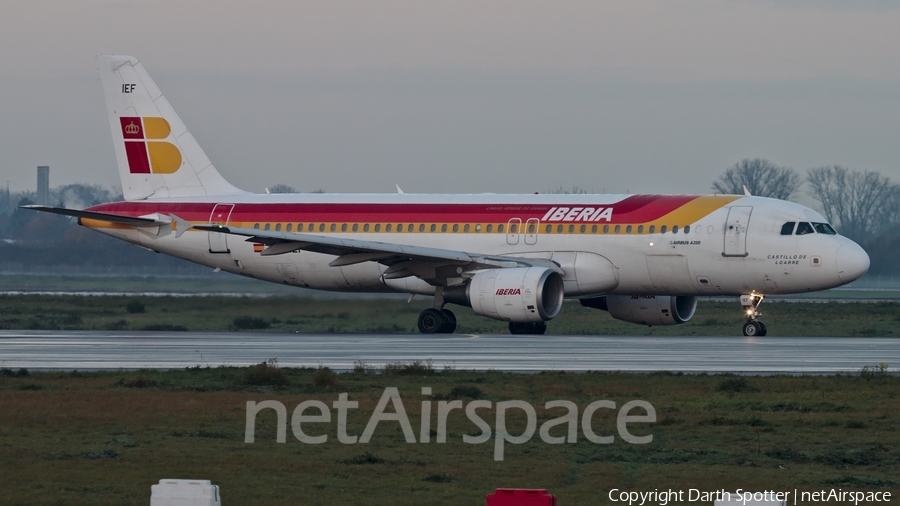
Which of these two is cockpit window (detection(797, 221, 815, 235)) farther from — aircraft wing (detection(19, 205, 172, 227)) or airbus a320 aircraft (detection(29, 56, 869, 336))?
aircraft wing (detection(19, 205, 172, 227))

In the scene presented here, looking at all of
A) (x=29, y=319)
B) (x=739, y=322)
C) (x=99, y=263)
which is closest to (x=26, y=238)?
(x=99, y=263)

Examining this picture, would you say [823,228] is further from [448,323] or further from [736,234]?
[448,323]

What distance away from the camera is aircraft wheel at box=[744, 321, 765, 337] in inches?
1201

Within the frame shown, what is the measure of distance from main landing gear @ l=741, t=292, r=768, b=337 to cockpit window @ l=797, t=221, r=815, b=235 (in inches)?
74.3

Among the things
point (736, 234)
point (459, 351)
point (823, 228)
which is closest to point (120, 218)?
point (459, 351)

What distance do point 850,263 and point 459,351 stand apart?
10.1m

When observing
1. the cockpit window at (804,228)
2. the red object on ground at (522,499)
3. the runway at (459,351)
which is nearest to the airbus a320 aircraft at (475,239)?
the cockpit window at (804,228)

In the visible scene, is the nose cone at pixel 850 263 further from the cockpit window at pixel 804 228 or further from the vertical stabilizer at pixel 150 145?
the vertical stabilizer at pixel 150 145

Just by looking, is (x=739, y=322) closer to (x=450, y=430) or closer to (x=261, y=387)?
(x=261, y=387)

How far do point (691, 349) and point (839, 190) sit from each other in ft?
292

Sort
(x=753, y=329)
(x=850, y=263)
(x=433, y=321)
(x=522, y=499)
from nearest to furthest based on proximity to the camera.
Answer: (x=522, y=499) → (x=850, y=263) → (x=753, y=329) → (x=433, y=321)

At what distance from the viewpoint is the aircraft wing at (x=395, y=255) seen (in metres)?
30.5

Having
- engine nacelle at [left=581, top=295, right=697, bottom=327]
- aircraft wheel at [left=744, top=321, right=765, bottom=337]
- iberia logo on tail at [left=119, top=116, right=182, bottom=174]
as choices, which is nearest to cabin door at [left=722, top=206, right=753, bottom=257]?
aircraft wheel at [left=744, top=321, right=765, bottom=337]

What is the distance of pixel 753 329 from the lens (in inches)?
1204
